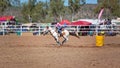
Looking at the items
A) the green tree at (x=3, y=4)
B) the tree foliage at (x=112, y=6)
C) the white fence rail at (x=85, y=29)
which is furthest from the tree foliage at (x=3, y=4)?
the white fence rail at (x=85, y=29)

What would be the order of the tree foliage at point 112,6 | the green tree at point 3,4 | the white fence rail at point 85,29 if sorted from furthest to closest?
the green tree at point 3,4
the tree foliage at point 112,6
the white fence rail at point 85,29

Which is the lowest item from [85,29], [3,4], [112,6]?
[85,29]

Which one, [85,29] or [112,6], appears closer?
[85,29]

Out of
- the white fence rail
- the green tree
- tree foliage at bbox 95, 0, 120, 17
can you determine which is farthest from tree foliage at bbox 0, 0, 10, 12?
the white fence rail

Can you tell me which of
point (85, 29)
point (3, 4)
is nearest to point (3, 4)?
point (3, 4)

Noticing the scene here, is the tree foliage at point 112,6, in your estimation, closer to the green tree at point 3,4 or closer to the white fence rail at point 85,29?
the green tree at point 3,4

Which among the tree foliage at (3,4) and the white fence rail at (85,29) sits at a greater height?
the tree foliage at (3,4)

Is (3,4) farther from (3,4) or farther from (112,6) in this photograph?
(112,6)

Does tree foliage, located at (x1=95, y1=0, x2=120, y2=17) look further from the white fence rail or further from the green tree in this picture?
the white fence rail

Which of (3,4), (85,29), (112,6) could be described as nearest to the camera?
(85,29)

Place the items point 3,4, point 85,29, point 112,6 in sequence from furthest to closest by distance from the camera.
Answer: point 3,4 → point 112,6 → point 85,29

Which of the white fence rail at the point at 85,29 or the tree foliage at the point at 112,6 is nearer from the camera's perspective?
the white fence rail at the point at 85,29

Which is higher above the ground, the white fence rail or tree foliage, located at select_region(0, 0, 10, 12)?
tree foliage, located at select_region(0, 0, 10, 12)

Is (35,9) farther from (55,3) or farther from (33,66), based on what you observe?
(33,66)
